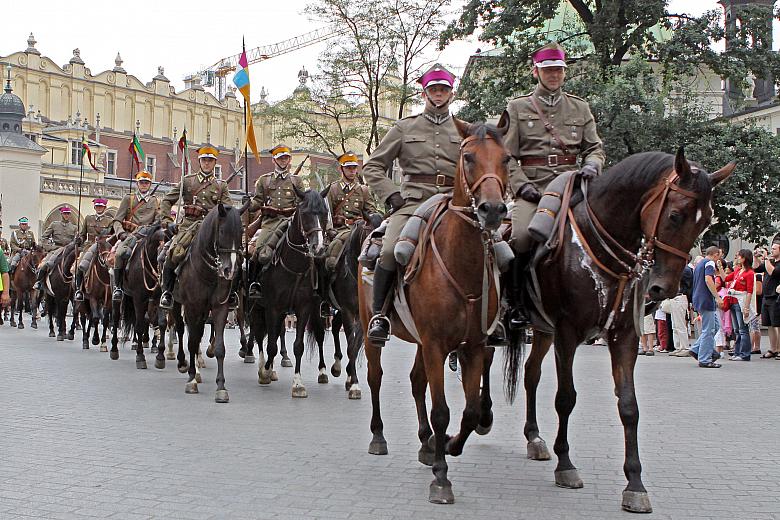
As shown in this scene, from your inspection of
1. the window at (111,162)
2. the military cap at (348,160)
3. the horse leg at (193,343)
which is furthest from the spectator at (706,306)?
the window at (111,162)

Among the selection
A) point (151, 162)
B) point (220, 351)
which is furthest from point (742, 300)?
point (151, 162)

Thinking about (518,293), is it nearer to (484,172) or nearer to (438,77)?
(484,172)

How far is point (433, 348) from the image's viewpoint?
7367mm

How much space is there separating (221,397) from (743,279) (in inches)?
499

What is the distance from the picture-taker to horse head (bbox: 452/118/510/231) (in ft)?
21.6

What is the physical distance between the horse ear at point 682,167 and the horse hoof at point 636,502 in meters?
2.23

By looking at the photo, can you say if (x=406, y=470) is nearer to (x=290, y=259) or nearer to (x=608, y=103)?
(x=290, y=259)

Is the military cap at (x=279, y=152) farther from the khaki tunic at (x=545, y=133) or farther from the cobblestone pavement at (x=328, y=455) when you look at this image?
the khaki tunic at (x=545, y=133)

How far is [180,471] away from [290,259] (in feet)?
19.6

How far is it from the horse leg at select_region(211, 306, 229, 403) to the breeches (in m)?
5.01

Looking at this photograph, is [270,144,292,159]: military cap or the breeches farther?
[270,144,292,159]: military cap

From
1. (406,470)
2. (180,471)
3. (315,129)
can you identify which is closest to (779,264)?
(406,470)

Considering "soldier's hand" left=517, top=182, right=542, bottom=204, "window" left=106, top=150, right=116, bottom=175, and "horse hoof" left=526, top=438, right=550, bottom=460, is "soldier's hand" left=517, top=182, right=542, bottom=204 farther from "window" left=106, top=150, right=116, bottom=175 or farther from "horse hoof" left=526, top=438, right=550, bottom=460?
→ "window" left=106, top=150, right=116, bottom=175

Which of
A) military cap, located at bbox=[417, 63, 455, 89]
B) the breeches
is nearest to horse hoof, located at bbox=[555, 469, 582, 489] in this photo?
the breeches
